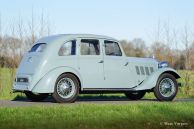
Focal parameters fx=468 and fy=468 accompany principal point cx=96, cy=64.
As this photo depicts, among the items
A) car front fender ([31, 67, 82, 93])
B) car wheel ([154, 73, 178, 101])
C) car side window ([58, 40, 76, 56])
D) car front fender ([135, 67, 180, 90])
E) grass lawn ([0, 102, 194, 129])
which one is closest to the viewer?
grass lawn ([0, 102, 194, 129])

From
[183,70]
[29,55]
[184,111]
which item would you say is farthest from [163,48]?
[184,111]

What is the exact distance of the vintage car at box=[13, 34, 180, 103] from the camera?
43.3 ft

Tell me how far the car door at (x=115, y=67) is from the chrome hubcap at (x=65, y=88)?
4.15ft

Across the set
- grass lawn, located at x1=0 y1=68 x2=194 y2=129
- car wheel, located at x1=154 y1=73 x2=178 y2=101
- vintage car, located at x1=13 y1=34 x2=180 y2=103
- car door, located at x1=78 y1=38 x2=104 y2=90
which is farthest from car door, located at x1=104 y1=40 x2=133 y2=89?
grass lawn, located at x1=0 y1=68 x2=194 y2=129

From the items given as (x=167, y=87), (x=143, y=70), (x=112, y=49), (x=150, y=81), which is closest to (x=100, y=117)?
(x=112, y=49)

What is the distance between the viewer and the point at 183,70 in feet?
71.7

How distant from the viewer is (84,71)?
539 inches

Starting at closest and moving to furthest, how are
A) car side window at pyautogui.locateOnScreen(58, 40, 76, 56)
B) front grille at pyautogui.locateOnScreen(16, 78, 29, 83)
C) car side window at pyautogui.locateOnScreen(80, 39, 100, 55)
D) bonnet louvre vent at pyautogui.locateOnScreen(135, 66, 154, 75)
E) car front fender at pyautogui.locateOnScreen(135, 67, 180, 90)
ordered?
1. front grille at pyautogui.locateOnScreen(16, 78, 29, 83)
2. car side window at pyautogui.locateOnScreen(58, 40, 76, 56)
3. car side window at pyautogui.locateOnScreen(80, 39, 100, 55)
4. car front fender at pyautogui.locateOnScreen(135, 67, 180, 90)
5. bonnet louvre vent at pyautogui.locateOnScreen(135, 66, 154, 75)

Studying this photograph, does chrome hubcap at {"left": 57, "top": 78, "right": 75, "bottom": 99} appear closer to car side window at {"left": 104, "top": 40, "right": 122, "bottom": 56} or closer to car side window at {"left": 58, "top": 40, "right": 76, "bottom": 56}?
car side window at {"left": 58, "top": 40, "right": 76, "bottom": 56}

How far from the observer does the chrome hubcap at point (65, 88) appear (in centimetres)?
1322

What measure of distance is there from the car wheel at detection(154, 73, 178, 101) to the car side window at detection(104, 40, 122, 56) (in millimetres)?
1601

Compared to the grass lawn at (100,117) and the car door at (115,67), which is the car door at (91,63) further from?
the grass lawn at (100,117)

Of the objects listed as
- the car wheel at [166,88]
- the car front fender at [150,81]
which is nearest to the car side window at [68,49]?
the car front fender at [150,81]

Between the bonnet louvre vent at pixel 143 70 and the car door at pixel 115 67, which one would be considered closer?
the car door at pixel 115 67
